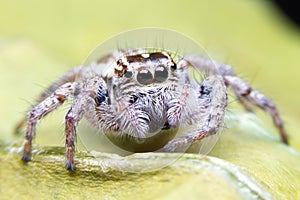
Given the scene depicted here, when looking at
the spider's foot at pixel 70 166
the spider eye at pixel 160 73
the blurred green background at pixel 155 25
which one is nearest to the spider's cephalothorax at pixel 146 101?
the spider eye at pixel 160 73

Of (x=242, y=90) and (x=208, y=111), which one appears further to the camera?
(x=242, y=90)

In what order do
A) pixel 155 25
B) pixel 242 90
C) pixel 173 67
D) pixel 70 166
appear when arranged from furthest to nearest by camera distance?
pixel 155 25, pixel 242 90, pixel 173 67, pixel 70 166

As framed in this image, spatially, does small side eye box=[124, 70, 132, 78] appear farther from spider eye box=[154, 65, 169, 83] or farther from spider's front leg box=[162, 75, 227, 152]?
spider's front leg box=[162, 75, 227, 152]

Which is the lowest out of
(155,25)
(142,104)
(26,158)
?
(26,158)

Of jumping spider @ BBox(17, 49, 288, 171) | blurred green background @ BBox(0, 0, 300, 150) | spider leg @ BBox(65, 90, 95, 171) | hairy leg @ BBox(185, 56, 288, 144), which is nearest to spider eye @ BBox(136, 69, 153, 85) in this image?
jumping spider @ BBox(17, 49, 288, 171)

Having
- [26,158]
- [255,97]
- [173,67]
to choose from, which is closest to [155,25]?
[255,97]

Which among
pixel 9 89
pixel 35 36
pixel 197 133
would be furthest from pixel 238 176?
pixel 35 36

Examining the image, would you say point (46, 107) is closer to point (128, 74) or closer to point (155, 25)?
point (128, 74)
